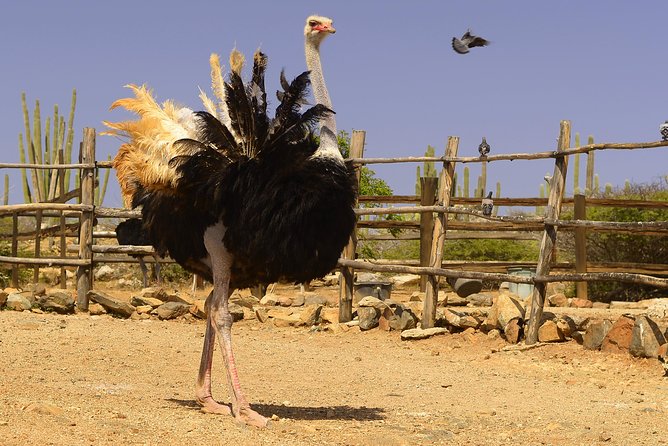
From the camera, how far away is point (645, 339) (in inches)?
325

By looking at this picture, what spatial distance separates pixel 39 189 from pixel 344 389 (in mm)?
16003

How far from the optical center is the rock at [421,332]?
9.78 m

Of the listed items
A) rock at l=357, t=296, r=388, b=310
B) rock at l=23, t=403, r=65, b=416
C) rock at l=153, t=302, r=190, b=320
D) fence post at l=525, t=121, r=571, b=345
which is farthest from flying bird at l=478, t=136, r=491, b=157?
rock at l=23, t=403, r=65, b=416

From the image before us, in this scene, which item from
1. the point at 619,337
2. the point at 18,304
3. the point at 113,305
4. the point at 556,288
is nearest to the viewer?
the point at 619,337

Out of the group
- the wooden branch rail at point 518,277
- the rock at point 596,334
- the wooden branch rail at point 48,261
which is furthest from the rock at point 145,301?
the rock at point 596,334

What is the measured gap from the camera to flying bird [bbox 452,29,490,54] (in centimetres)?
914

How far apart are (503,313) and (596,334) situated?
104cm

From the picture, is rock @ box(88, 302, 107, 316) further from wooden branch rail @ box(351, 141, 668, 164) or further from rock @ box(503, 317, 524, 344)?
rock @ box(503, 317, 524, 344)

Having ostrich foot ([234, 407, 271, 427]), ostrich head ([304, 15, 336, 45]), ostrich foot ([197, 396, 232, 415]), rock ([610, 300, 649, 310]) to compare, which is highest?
ostrich head ([304, 15, 336, 45])

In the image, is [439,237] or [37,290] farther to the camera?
[37,290]

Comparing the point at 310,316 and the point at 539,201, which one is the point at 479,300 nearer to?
the point at 539,201

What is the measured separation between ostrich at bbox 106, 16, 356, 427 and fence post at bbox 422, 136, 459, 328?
4.21 m

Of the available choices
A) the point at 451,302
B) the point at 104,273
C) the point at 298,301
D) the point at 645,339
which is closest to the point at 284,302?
the point at 298,301

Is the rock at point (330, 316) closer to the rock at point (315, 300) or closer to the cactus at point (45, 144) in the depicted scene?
the rock at point (315, 300)
